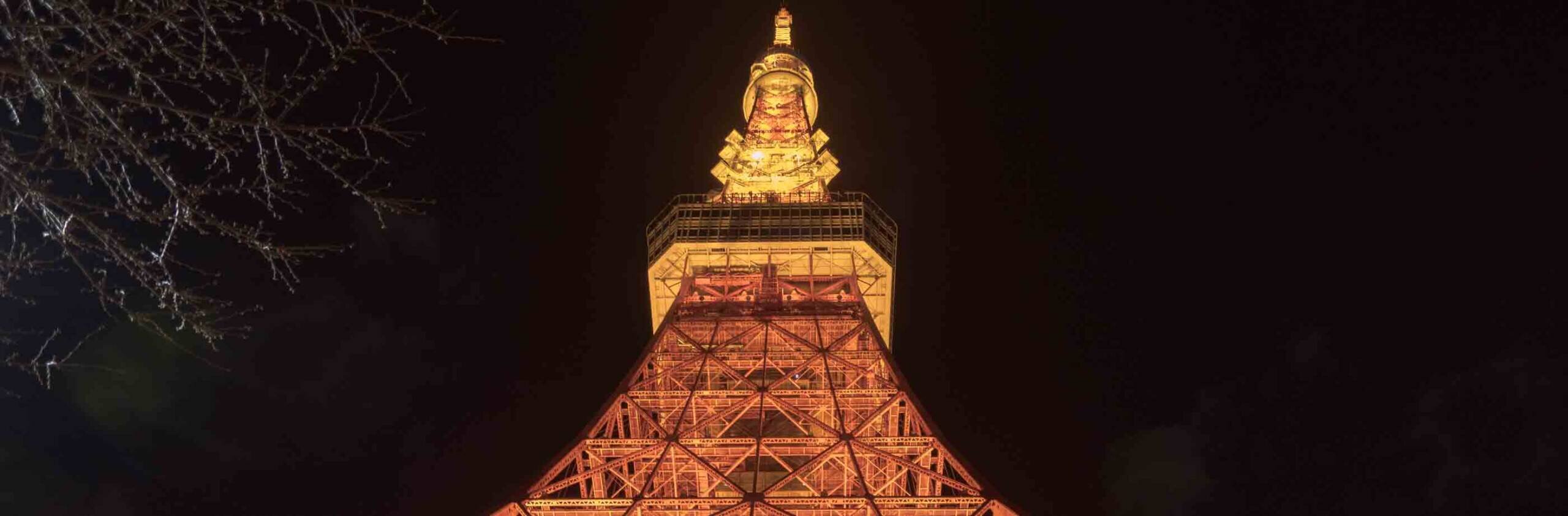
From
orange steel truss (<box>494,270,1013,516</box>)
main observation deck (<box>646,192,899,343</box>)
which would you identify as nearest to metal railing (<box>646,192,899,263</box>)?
main observation deck (<box>646,192,899,343</box>)

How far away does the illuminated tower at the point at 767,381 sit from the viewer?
44.8 feet

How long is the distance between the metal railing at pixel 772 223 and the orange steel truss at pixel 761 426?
930 mm

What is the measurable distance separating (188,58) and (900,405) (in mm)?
16640

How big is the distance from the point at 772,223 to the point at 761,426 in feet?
31.3

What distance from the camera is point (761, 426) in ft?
50.7

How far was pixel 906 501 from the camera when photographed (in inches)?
498

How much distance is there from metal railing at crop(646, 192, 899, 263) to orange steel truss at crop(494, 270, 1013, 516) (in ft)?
3.05

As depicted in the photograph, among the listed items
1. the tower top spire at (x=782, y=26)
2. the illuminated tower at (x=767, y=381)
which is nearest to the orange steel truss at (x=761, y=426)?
the illuminated tower at (x=767, y=381)

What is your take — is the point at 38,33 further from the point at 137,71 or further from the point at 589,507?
the point at 589,507

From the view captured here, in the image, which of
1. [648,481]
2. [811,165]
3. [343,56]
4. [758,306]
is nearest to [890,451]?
[648,481]

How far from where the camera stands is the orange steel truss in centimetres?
1298

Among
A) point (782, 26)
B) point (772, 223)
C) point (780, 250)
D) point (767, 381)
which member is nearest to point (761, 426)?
point (767, 381)

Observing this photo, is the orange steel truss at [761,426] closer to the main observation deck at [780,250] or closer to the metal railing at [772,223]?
the main observation deck at [780,250]

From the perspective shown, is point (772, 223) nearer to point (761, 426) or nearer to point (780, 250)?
point (780, 250)
